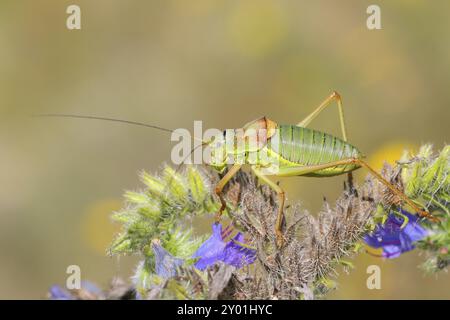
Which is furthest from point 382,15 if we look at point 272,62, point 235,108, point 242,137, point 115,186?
point 242,137

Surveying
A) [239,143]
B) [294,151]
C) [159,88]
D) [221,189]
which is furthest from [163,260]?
[159,88]

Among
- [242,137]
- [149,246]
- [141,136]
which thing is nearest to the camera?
[149,246]

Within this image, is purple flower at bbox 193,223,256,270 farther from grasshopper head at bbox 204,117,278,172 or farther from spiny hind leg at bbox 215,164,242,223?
grasshopper head at bbox 204,117,278,172

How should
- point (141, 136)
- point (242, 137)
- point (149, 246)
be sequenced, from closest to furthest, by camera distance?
1. point (149, 246)
2. point (242, 137)
3. point (141, 136)

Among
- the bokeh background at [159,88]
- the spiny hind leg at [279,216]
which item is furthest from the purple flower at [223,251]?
the bokeh background at [159,88]

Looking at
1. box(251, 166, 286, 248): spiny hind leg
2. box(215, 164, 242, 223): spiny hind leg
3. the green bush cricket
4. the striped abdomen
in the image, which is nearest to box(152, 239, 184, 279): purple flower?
box(215, 164, 242, 223): spiny hind leg

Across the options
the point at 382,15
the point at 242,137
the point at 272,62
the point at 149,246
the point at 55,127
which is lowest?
the point at 149,246

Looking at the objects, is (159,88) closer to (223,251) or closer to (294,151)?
(294,151)
